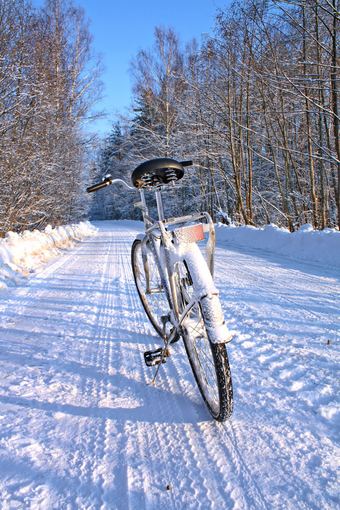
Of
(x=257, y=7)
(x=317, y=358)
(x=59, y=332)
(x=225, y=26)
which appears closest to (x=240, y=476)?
(x=317, y=358)

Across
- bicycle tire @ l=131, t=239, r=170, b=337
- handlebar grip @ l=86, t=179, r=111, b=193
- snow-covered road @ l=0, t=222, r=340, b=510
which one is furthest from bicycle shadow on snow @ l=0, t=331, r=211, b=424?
handlebar grip @ l=86, t=179, r=111, b=193

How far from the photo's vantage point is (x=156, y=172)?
2.23 m

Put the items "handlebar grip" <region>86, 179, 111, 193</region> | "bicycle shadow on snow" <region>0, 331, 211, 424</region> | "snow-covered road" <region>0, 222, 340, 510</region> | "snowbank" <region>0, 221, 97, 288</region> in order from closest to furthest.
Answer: "snow-covered road" <region>0, 222, 340, 510</region>, "bicycle shadow on snow" <region>0, 331, 211, 424</region>, "handlebar grip" <region>86, 179, 111, 193</region>, "snowbank" <region>0, 221, 97, 288</region>

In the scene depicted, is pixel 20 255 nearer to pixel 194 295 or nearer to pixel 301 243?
pixel 301 243

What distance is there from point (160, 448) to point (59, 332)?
1941 mm

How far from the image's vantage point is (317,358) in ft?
8.03

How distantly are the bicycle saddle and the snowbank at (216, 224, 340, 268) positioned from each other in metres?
4.91

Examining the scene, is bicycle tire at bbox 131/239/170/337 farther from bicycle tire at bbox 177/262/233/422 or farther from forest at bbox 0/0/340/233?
forest at bbox 0/0/340/233

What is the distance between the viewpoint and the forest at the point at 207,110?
792 cm

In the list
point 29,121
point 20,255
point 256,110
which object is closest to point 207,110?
point 256,110

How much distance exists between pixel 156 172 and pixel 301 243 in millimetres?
6640

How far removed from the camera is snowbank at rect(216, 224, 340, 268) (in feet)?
22.4

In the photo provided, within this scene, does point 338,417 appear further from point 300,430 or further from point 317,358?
point 317,358

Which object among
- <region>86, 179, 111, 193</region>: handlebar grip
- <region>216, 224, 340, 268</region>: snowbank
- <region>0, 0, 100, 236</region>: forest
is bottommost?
<region>216, 224, 340, 268</region>: snowbank
